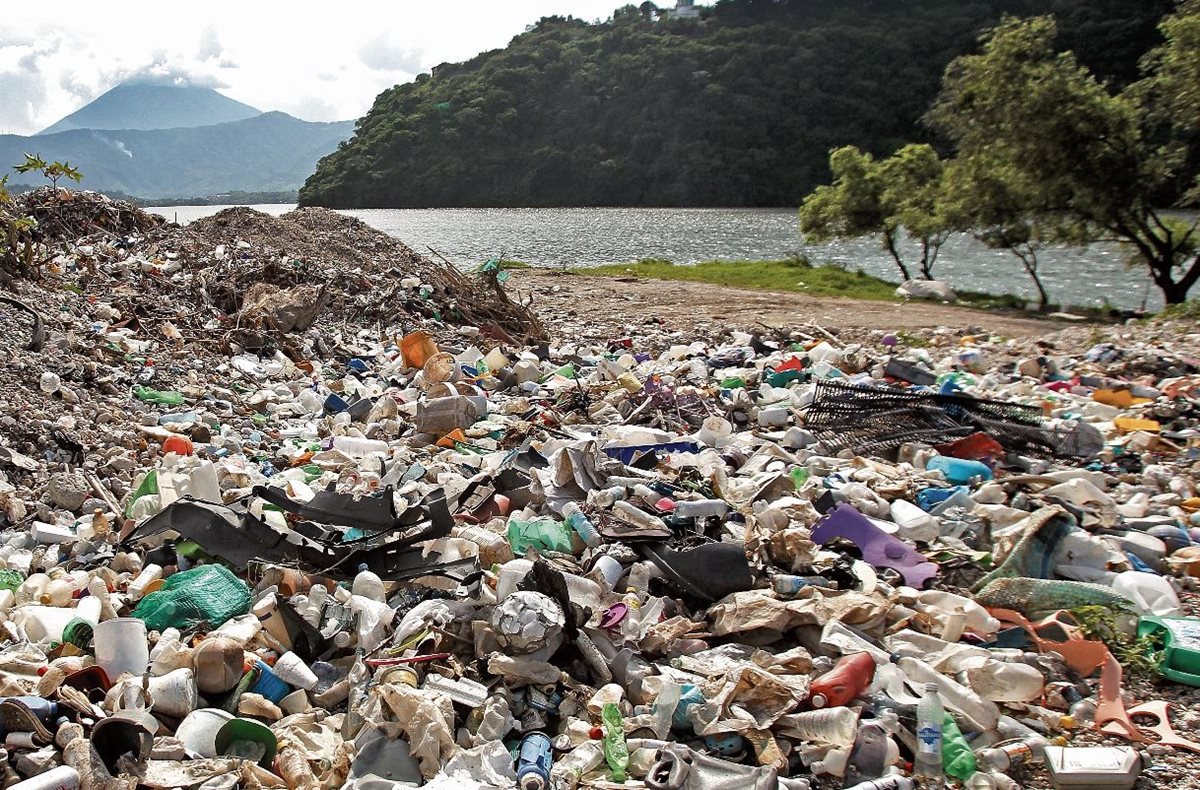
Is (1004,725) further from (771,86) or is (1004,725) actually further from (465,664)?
(771,86)

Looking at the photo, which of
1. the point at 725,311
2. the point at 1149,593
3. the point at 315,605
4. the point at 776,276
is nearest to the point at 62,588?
the point at 315,605

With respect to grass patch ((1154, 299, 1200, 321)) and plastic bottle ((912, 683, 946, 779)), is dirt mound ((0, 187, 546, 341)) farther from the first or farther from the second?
grass patch ((1154, 299, 1200, 321))

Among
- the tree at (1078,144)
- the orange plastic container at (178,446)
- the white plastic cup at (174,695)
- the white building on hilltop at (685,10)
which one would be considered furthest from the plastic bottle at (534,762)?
the white building on hilltop at (685,10)

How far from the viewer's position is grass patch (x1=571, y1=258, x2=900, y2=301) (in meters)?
16.2

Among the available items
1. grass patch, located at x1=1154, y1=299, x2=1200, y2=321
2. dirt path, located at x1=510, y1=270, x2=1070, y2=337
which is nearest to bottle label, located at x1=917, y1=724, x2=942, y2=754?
dirt path, located at x1=510, y1=270, x2=1070, y2=337

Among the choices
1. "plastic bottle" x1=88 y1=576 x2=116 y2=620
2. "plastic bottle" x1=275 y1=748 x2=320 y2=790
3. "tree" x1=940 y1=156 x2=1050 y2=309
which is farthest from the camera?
"tree" x1=940 y1=156 x2=1050 y2=309

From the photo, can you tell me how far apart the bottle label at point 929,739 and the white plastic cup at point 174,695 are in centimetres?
211

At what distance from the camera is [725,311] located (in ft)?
41.4

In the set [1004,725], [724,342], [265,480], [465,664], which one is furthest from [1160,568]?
[724,342]

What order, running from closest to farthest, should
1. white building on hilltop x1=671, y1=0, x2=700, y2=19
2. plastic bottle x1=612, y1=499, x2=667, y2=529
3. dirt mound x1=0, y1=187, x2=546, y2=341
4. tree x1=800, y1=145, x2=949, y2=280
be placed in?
1. plastic bottle x1=612, y1=499, x2=667, y2=529
2. dirt mound x1=0, y1=187, x2=546, y2=341
3. tree x1=800, y1=145, x2=949, y2=280
4. white building on hilltop x1=671, y1=0, x2=700, y2=19

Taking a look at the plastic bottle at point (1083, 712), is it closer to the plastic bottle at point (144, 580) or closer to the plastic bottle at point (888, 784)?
the plastic bottle at point (888, 784)

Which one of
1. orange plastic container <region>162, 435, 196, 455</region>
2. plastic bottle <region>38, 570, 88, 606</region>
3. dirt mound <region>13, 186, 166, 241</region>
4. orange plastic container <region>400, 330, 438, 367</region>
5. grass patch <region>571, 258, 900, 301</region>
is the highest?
dirt mound <region>13, 186, 166, 241</region>

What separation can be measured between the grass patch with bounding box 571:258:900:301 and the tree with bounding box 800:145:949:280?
1.19 metres

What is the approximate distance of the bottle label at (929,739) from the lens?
2.36 metres
